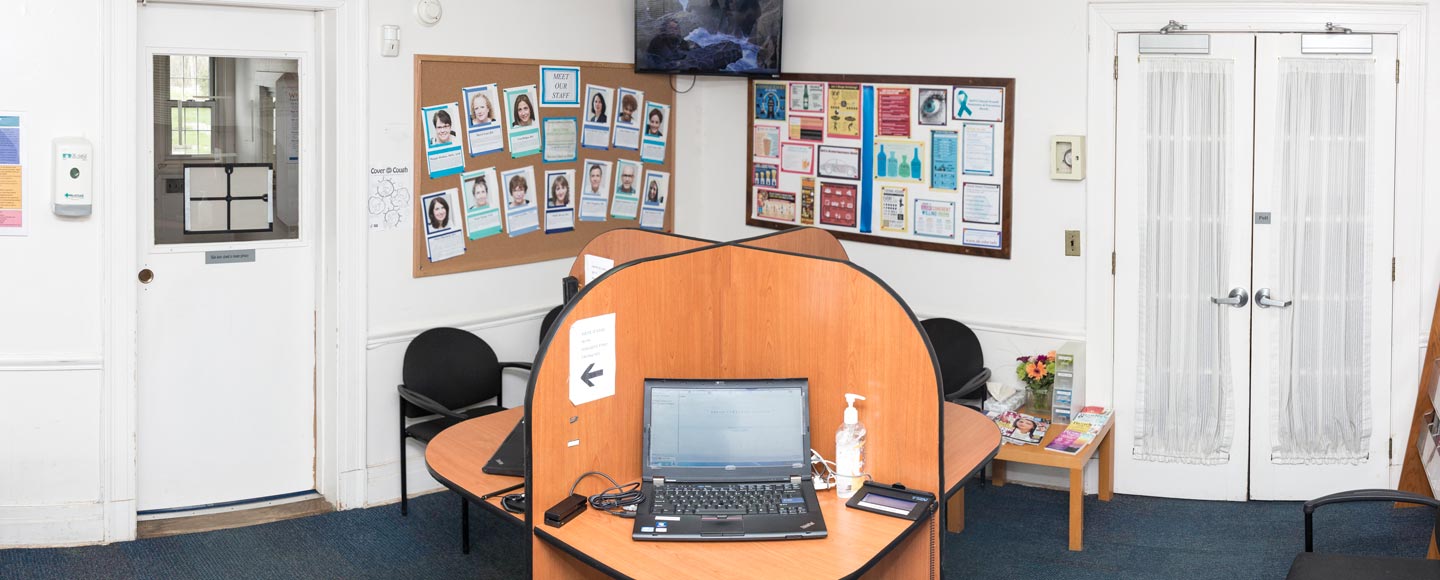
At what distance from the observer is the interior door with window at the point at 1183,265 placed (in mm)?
4926

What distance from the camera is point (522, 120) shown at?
5.26 m

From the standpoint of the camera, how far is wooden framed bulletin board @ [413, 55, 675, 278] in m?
5.01

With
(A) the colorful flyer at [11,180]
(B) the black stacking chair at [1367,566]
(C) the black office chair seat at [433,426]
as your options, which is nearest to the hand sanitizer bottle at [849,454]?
(B) the black stacking chair at [1367,566]

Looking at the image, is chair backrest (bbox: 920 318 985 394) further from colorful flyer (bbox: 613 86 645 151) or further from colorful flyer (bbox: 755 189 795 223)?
colorful flyer (bbox: 613 86 645 151)

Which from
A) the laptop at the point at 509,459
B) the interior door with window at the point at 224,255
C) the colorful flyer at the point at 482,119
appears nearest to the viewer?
the laptop at the point at 509,459

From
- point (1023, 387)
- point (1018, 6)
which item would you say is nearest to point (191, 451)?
point (1023, 387)

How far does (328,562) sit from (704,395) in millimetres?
1908

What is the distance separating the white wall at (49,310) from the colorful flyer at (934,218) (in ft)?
10.5

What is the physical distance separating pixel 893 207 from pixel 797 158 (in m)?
0.53

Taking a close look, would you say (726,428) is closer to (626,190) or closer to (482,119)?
(482,119)

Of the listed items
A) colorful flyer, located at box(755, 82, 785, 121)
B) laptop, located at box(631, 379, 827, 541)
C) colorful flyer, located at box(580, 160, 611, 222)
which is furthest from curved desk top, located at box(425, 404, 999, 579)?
colorful flyer, located at box(755, 82, 785, 121)

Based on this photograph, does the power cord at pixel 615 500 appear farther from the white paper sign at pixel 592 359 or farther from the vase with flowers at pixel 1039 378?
the vase with flowers at pixel 1039 378

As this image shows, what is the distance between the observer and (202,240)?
4.70 meters

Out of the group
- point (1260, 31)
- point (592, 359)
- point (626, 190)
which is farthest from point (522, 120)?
point (1260, 31)
